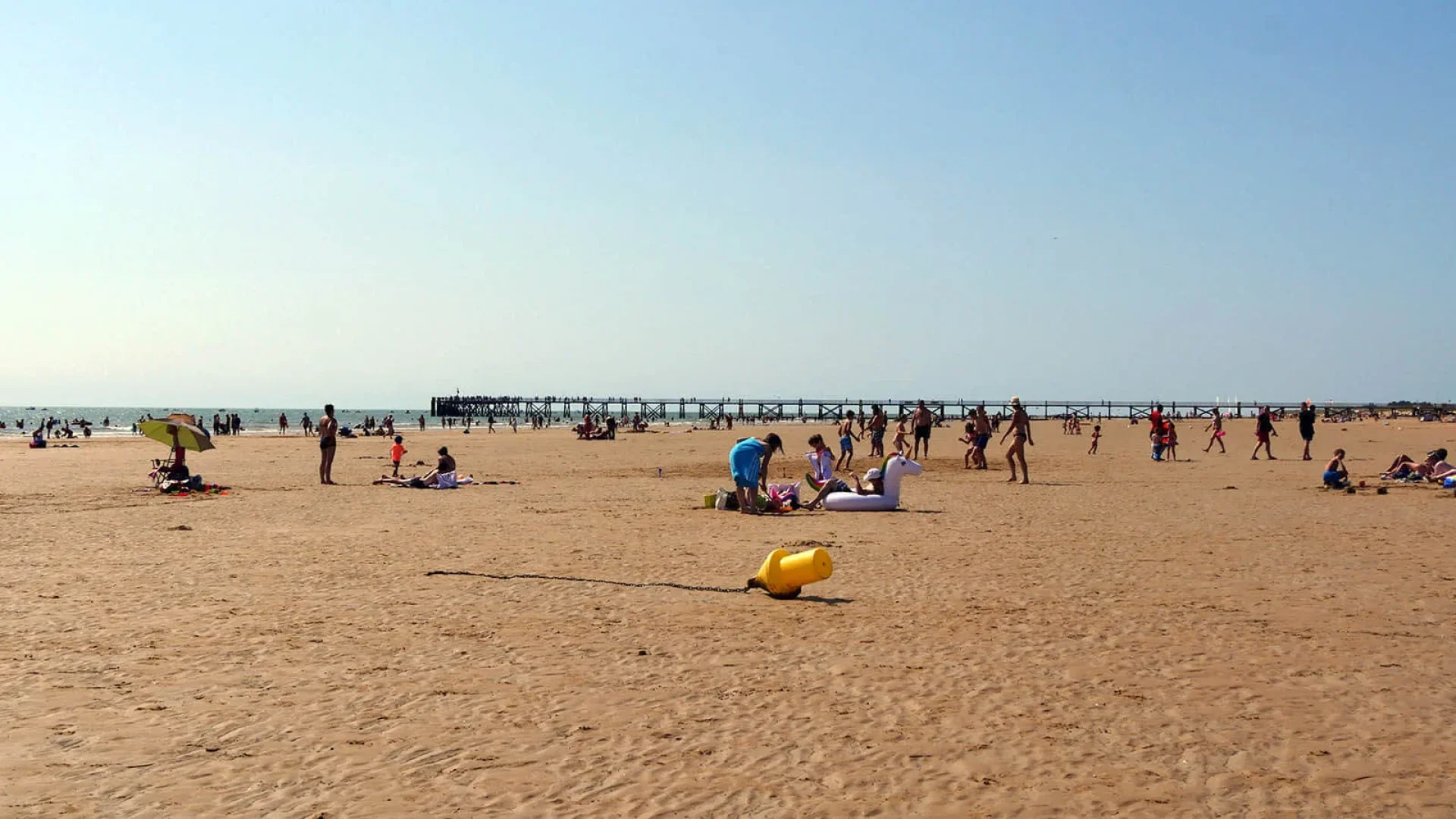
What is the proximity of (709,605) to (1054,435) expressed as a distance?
45.0 m

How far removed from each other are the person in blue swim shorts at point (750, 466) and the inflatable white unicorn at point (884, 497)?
1240 millimetres

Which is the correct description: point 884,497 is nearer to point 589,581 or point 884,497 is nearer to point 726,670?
point 589,581

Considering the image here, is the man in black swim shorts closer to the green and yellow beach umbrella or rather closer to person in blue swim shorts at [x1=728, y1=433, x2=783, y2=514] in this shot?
the green and yellow beach umbrella

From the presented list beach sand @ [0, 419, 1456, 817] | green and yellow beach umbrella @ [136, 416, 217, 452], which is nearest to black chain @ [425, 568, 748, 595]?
beach sand @ [0, 419, 1456, 817]

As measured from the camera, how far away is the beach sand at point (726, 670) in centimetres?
451

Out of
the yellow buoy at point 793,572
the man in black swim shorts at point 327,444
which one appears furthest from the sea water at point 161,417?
the yellow buoy at point 793,572

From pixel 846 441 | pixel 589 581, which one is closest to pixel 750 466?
pixel 589 581

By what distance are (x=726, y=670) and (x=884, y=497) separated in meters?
9.18

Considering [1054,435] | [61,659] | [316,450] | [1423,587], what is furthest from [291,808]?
[1054,435]

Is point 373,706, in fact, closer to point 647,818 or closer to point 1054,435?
point 647,818

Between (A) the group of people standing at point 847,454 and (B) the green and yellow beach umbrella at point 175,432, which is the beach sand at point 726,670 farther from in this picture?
(B) the green and yellow beach umbrella at point 175,432

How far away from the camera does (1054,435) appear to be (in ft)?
167

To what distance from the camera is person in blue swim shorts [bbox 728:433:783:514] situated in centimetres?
1450

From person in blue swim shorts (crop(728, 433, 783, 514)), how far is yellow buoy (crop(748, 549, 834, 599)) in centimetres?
576
